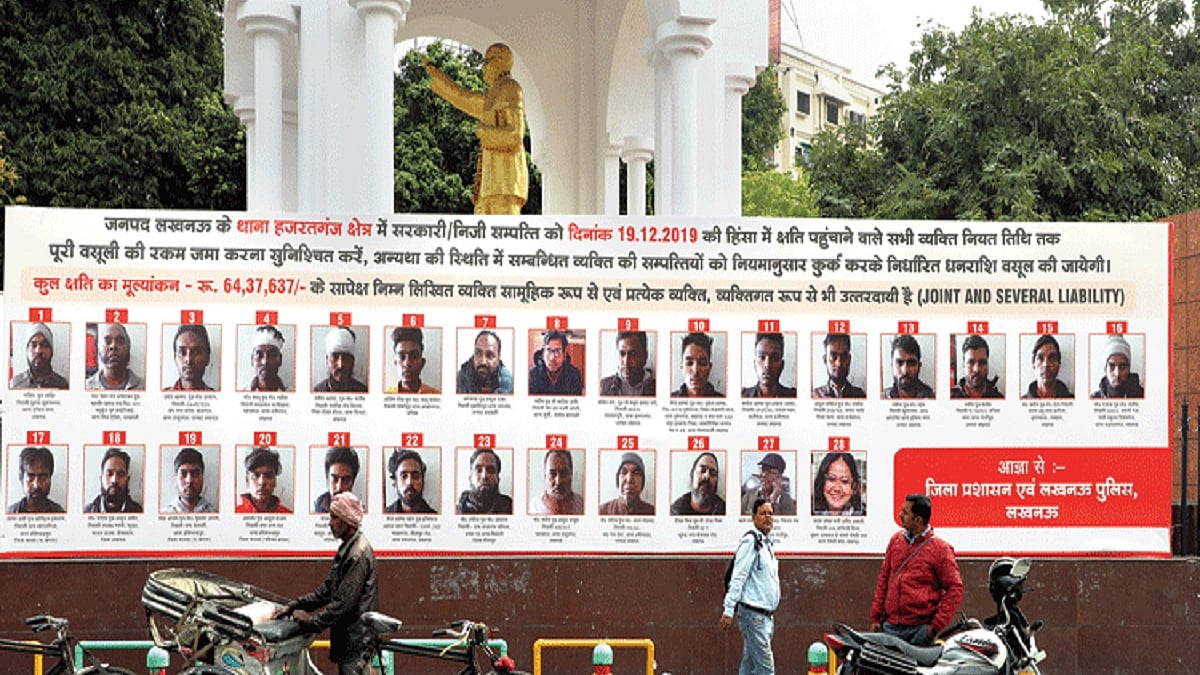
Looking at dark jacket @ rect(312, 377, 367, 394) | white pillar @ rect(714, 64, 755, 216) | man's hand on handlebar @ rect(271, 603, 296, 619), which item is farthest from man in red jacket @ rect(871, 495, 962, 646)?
white pillar @ rect(714, 64, 755, 216)

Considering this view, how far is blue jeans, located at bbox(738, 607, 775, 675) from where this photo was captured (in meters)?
11.0

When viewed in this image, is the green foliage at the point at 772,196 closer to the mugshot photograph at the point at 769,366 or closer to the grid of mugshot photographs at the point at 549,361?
the grid of mugshot photographs at the point at 549,361

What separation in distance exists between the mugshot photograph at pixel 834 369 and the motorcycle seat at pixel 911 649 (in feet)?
11.7

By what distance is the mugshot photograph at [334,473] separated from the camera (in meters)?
12.2

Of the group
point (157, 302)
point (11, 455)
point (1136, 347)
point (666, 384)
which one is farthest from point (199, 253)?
point (1136, 347)

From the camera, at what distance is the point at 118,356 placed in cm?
1208

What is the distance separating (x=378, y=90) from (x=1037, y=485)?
254 inches

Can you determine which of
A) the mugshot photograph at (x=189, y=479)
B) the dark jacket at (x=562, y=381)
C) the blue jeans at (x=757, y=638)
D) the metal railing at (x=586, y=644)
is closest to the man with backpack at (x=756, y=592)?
the blue jeans at (x=757, y=638)

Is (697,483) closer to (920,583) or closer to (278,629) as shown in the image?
(920,583)

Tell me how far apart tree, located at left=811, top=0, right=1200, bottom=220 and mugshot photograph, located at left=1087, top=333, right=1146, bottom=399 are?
20.6m

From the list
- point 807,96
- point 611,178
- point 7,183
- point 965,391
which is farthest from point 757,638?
point 807,96

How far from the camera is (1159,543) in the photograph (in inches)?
500

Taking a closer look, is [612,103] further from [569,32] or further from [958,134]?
[958,134]

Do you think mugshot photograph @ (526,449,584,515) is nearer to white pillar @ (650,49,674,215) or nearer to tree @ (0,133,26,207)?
white pillar @ (650,49,674,215)
